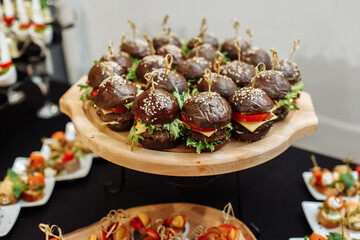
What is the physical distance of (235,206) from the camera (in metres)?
3.06

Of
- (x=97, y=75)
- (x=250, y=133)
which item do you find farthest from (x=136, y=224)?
(x=97, y=75)

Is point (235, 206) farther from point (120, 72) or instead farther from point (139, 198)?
point (120, 72)

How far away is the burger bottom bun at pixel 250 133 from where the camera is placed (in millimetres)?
2373

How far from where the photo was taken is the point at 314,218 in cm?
279

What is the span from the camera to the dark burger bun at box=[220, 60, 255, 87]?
281 cm

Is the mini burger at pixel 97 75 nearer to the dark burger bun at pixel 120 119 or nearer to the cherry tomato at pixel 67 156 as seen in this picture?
the dark burger bun at pixel 120 119

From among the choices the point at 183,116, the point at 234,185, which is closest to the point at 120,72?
the point at 183,116

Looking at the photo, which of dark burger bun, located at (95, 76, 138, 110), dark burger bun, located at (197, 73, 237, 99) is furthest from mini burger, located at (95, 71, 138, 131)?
dark burger bun, located at (197, 73, 237, 99)

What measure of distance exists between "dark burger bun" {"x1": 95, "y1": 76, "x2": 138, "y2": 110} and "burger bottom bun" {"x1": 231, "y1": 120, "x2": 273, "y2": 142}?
31.2 inches

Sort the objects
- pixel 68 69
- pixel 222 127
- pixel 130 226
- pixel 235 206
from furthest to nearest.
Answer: pixel 68 69 < pixel 235 206 < pixel 130 226 < pixel 222 127

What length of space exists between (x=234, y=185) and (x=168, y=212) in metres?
0.82

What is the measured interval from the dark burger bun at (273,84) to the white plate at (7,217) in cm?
227

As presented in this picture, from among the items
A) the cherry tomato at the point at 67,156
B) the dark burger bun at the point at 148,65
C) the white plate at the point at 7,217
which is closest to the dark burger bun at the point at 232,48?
the dark burger bun at the point at 148,65

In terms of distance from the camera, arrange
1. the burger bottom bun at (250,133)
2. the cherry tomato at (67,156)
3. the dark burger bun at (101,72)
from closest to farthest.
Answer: the burger bottom bun at (250,133) → the dark burger bun at (101,72) → the cherry tomato at (67,156)
